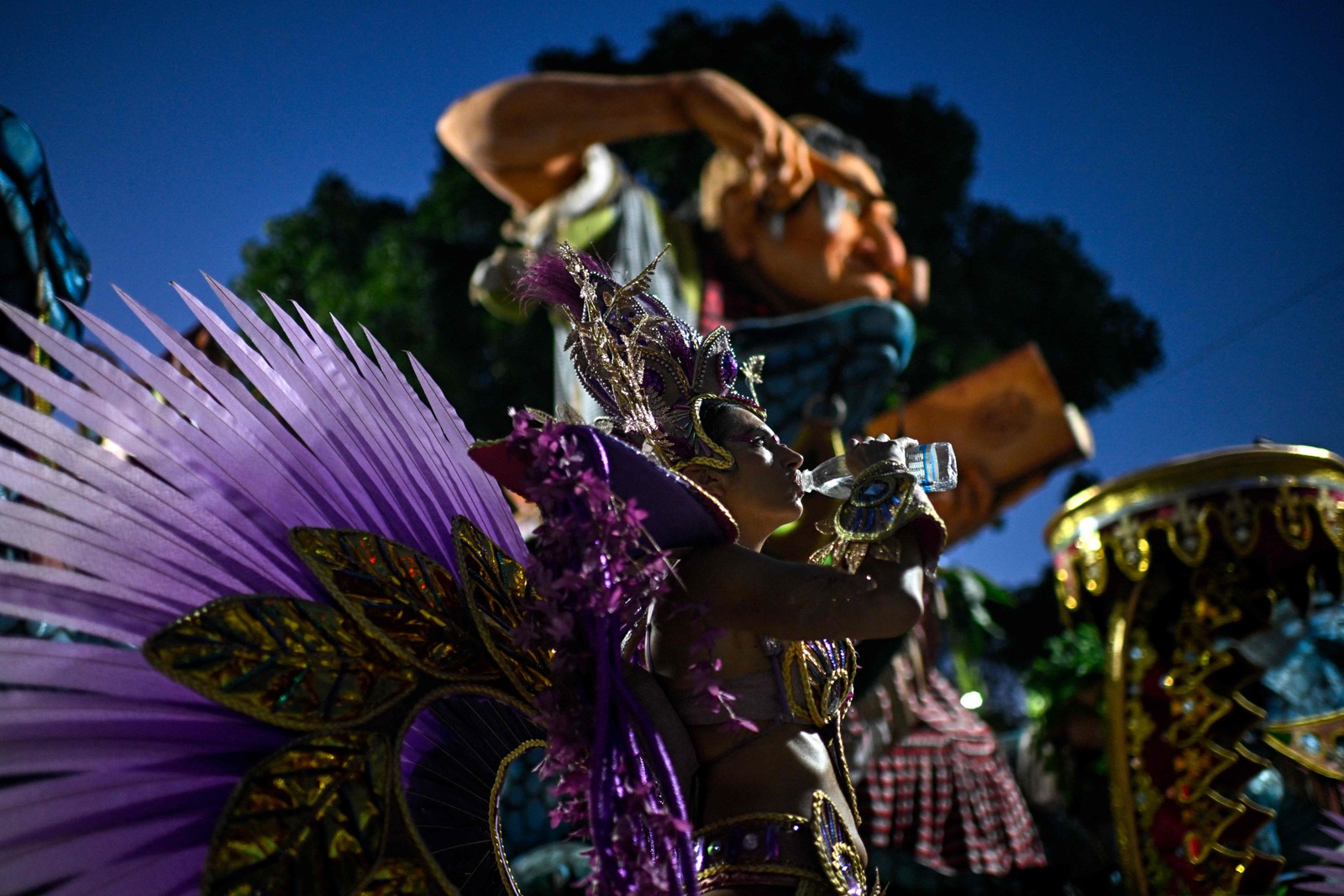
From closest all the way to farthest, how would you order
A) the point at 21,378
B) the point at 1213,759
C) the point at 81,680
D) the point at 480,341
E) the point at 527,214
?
the point at 81,680
the point at 21,378
the point at 1213,759
the point at 527,214
the point at 480,341

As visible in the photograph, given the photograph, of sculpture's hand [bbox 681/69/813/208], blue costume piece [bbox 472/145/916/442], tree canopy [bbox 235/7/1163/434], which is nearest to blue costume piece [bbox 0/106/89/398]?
blue costume piece [bbox 472/145/916/442]

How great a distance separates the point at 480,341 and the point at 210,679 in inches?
426

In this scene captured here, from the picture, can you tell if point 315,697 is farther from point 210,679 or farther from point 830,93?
point 830,93

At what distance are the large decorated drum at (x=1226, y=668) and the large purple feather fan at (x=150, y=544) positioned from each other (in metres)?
3.22

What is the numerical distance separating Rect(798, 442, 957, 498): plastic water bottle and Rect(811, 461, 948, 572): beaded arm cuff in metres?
0.05

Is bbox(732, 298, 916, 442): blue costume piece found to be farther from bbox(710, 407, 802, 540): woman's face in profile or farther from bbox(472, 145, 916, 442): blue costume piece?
bbox(710, 407, 802, 540): woman's face in profile

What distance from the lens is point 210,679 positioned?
1.61 meters

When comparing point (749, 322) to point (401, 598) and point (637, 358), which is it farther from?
point (401, 598)

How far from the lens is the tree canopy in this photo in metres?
12.1

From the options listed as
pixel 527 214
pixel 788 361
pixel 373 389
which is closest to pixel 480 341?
pixel 527 214

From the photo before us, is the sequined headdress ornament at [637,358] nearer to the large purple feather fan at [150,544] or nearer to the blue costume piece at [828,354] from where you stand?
the large purple feather fan at [150,544]

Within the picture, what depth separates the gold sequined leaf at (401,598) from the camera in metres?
1.80

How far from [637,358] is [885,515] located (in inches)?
24.6

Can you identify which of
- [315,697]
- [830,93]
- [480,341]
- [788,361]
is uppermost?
[830,93]
